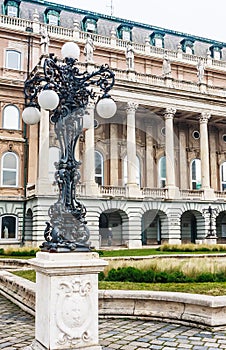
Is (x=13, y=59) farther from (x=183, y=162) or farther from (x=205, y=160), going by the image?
(x=205, y=160)

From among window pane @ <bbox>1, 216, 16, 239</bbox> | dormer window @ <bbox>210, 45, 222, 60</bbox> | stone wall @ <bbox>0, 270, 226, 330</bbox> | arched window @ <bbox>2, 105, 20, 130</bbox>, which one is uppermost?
dormer window @ <bbox>210, 45, 222, 60</bbox>

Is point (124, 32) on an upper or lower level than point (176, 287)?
upper

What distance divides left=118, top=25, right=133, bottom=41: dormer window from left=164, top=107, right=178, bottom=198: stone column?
10.4 m

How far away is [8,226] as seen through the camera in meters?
33.0

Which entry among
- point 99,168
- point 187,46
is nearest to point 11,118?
point 99,168

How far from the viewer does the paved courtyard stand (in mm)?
6383

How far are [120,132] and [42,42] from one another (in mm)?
11156

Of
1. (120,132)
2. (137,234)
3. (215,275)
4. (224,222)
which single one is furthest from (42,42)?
(215,275)

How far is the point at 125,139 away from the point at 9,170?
37.1 feet

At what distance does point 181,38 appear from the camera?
4662 cm

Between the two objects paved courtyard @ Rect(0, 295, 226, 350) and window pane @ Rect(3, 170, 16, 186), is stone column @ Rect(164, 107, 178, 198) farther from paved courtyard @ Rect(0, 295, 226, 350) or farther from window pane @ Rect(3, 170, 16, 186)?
paved courtyard @ Rect(0, 295, 226, 350)

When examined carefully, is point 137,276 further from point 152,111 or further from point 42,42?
point 152,111

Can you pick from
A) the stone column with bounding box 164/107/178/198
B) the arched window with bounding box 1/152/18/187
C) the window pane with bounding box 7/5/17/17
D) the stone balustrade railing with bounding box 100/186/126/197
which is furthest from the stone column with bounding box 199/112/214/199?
the window pane with bounding box 7/5/17/17

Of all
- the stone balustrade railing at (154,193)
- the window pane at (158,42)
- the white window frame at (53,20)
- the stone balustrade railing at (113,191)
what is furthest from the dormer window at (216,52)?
the stone balustrade railing at (113,191)
